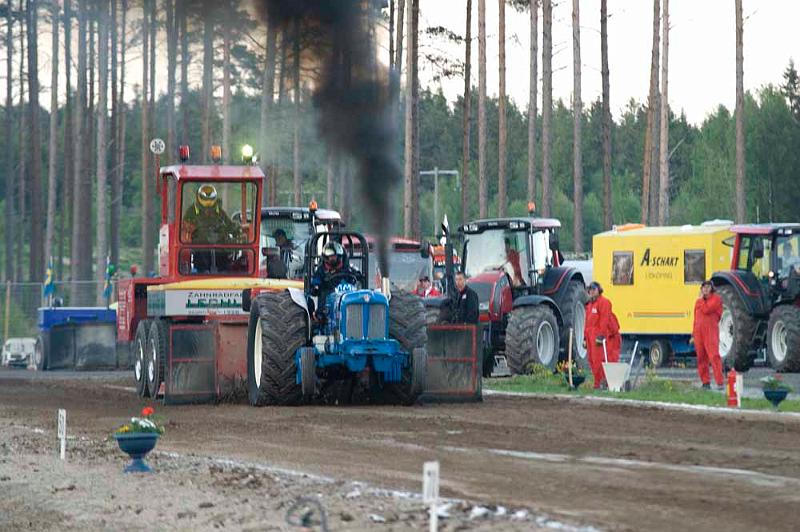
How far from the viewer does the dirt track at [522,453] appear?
11.7m

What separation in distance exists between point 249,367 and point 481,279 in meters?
8.99

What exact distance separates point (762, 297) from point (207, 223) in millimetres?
10961

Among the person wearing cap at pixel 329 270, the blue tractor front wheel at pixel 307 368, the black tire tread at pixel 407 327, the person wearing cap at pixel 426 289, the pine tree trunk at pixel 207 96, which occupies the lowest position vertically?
the blue tractor front wheel at pixel 307 368

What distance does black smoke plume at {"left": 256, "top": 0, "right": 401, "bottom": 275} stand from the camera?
21766 mm

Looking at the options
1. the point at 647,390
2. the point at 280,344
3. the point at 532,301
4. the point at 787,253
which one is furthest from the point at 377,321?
the point at 787,253

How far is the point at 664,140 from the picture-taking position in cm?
5453

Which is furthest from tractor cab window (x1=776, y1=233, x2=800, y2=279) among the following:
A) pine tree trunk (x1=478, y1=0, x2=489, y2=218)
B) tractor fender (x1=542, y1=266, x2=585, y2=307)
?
pine tree trunk (x1=478, y1=0, x2=489, y2=218)

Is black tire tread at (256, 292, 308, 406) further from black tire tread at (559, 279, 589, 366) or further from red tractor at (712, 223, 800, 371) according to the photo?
red tractor at (712, 223, 800, 371)

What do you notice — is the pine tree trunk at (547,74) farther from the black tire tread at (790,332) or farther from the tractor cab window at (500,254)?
the black tire tread at (790,332)

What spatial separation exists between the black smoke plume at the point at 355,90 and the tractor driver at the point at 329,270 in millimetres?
911

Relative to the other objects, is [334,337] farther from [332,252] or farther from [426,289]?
[426,289]

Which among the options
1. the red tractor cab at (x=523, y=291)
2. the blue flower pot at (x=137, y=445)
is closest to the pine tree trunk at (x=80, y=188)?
the red tractor cab at (x=523, y=291)

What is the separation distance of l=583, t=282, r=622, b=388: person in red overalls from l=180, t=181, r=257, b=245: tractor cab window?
5413 mm

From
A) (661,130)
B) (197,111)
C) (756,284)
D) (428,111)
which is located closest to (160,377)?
(756,284)
